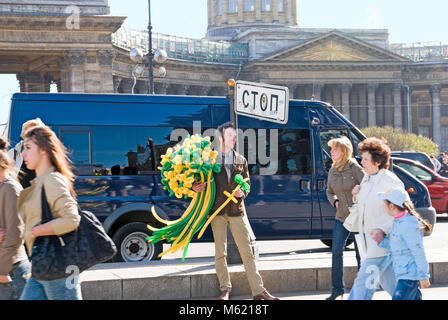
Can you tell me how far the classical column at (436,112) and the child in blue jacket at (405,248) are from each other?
2827 inches

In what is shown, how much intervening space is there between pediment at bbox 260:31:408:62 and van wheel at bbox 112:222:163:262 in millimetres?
60465

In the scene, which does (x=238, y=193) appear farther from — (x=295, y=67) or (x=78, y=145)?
(x=295, y=67)

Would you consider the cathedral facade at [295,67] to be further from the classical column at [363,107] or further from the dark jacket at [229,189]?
the dark jacket at [229,189]

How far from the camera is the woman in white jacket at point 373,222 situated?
6363 mm

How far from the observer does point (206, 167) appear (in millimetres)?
7949

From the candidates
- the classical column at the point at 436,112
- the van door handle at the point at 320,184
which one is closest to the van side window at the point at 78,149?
the van door handle at the point at 320,184

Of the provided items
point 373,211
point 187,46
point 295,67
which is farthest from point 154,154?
point 295,67

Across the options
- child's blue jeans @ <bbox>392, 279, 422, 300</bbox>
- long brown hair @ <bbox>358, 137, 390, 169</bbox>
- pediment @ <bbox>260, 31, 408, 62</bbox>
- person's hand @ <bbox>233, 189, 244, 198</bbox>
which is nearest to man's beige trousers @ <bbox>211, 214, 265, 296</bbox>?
person's hand @ <bbox>233, 189, 244, 198</bbox>

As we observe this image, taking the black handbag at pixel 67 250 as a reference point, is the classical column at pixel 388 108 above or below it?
above

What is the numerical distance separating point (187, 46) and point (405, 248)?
6191 cm

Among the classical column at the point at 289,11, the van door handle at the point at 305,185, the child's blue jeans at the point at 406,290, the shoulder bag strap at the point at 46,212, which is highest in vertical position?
the classical column at the point at 289,11

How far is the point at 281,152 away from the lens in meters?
12.0

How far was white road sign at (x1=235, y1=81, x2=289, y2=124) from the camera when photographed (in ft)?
31.0

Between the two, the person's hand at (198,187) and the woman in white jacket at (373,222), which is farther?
the person's hand at (198,187)
